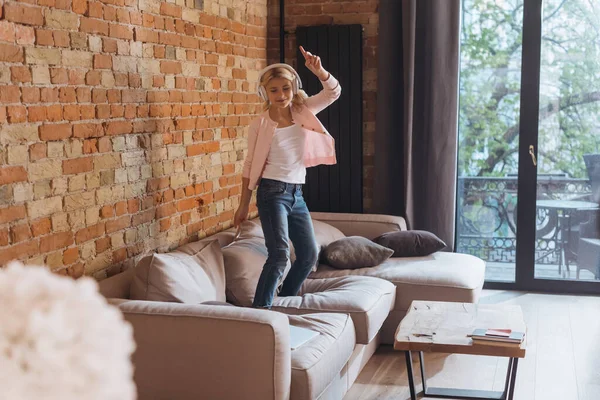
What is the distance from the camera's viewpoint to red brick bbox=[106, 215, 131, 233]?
132 inches

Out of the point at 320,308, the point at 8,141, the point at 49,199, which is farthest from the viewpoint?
the point at 320,308

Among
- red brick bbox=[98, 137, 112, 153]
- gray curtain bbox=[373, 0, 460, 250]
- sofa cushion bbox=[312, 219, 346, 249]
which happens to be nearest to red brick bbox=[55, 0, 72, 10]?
red brick bbox=[98, 137, 112, 153]

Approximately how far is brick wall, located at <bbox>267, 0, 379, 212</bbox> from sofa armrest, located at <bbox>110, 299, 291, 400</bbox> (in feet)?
9.68

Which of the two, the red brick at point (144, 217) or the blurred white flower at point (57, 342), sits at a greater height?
the blurred white flower at point (57, 342)

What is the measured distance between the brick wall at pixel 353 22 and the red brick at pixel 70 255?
2.81 m

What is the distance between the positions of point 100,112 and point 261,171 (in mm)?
879

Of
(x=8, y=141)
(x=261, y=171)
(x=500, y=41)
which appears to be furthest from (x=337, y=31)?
(x=8, y=141)

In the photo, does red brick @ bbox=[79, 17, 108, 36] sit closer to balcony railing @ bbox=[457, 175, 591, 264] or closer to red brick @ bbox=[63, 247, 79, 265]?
red brick @ bbox=[63, 247, 79, 265]

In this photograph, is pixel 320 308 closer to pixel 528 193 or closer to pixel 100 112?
pixel 100 112

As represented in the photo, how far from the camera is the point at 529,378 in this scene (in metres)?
3.70

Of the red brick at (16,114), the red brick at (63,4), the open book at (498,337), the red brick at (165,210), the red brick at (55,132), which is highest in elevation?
the red brick at (63,4)

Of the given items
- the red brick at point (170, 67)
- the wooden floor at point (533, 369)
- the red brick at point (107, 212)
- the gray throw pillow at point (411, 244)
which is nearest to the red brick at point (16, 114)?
the red brick at point (107, 212)

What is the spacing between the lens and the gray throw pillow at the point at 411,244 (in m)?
4.59

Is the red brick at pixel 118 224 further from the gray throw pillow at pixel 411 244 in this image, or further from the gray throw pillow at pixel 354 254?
the gray throw pillow at pixel 411 244
